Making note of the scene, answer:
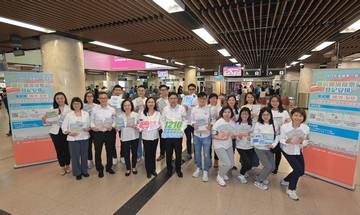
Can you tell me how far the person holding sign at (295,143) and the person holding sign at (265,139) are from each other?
0.50 feet

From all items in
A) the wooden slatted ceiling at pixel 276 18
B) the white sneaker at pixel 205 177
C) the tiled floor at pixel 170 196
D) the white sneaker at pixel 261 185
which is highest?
the wooden slatted ceiling at pixel 276 18

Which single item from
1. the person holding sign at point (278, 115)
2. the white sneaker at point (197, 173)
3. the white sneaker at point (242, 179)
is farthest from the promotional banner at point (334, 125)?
the white sneaker at point (197, 173)

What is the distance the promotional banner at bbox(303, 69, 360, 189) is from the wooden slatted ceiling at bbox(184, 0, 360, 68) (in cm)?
151

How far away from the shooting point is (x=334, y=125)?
3279 millimetres

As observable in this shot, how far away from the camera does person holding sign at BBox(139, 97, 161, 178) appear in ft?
11.1

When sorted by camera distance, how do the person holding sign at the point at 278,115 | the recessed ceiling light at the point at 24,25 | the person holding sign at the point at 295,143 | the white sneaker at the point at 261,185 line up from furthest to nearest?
the recessed ceiling light at the point at 24,25 → the person holding sign at the point at 278,115 → the white sneaker at the point at 261,185 → the person holding sign at the point at 295,143

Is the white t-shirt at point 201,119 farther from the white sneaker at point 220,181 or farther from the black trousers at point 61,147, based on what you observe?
the black trousers at point 61,147

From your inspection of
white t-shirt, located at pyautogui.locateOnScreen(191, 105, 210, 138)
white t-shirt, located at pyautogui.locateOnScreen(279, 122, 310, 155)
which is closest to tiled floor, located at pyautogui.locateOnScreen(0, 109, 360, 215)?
white t-shirt, located at pyautogui.locateOnScreen(279, 122, 310, 155)

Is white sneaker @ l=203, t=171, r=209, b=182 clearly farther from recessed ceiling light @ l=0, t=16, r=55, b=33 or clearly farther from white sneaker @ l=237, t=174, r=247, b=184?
recessed ceiling light @ l=0, t=16, r=55, b=33

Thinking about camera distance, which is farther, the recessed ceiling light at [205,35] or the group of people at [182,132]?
the recessed ceiling light at [205,35]

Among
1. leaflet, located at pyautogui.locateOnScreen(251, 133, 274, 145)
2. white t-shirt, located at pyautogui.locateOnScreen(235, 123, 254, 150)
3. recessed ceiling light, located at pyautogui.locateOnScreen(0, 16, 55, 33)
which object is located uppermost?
recessed ceiling light, located at pyautogui.locateOnScreen(0, 16, 55, 33)

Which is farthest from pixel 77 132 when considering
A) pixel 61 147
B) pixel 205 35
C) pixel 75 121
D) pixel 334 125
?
pixel 334 125

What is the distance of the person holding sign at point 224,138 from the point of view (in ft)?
10.5

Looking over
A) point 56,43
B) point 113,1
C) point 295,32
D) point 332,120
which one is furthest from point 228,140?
point 56,43
